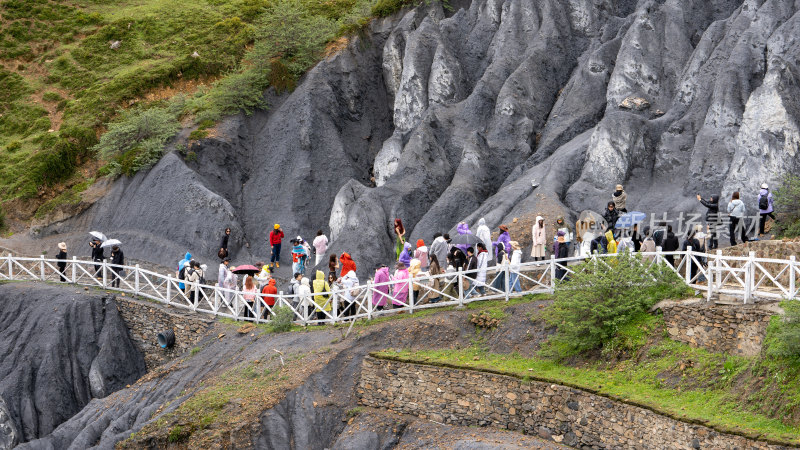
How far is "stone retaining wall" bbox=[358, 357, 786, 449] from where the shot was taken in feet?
54.7

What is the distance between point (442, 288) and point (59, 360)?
13.3m

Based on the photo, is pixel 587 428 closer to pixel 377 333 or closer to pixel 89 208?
pixel 377 333

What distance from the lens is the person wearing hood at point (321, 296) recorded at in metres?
24.9

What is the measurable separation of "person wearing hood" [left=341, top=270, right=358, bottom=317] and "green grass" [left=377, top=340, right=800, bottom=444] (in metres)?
3.52

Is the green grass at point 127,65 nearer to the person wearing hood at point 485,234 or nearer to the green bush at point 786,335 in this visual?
the person wearing hood at point 485,234

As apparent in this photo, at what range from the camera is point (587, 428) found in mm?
18141

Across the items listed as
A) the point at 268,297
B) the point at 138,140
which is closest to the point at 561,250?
the point at 268,297

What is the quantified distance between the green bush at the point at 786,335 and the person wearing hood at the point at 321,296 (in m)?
11.7

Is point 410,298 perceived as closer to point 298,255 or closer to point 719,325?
point 298,255

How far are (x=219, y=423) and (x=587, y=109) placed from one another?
1910 cm

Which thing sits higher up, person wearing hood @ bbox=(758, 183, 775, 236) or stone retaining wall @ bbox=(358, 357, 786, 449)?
person wearing hood @ bbox=(758, 183, 775, 236)

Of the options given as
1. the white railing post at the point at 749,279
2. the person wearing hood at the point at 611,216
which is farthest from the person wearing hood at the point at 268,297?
the white railing post at the point at 749,279

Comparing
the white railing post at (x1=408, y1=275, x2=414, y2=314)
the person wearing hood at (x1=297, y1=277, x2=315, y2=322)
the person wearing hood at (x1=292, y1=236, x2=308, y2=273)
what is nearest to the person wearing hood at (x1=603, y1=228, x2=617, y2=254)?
the white railing post at (x1=408, y1=275, x2=414, y2=314)

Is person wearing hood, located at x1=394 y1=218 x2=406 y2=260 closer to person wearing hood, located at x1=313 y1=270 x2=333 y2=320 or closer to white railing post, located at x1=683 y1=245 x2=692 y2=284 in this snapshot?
person wearing hood, located at x1=313 y1=270 x2=333 y2=320
